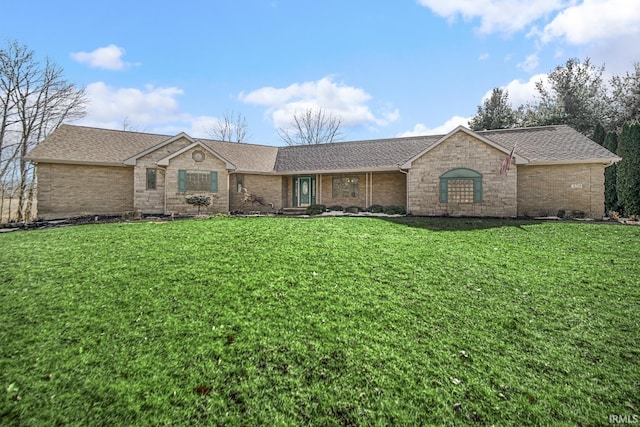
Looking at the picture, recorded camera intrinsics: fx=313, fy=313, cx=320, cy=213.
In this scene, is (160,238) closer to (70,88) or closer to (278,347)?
(278,347)

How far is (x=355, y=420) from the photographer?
3.01m

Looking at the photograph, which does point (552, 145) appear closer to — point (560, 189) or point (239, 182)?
point (560, 189)

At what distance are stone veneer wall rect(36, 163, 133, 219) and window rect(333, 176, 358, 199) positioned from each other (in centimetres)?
1171

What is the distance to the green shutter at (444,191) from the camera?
1486cm

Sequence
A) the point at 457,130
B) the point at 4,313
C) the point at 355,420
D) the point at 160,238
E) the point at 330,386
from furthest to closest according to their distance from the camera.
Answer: the point at 457,130, the point at 160,238, the point at 4,313, the point at 330,386, the point at 355,420

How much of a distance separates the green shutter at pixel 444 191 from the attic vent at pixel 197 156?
1248cm

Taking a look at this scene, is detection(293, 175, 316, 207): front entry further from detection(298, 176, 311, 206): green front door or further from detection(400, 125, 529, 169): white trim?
detection(400, 125, 529, 169): white trim

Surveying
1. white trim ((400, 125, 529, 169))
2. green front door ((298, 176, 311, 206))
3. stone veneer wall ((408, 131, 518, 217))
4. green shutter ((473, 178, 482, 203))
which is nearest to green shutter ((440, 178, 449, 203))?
stone veneer wall ((408, 131, 518, 217))

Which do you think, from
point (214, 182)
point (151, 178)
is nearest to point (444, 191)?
point (214, 182)

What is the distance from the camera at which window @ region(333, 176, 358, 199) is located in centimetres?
1947

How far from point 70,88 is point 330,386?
2909 centimetres

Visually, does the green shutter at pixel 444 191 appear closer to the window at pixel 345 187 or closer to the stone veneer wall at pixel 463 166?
the stone veneer wall at pixel 463 166

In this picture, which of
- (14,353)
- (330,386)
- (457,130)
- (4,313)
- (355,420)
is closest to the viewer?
(355,420)

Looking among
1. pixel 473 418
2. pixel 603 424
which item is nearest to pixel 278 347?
pixel 473 418
